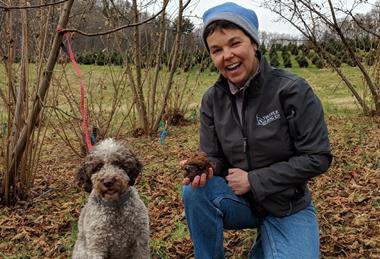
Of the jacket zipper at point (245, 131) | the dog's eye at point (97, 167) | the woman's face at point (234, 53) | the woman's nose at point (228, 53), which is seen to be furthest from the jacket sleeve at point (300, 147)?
the dog's eye at point (97, 167)

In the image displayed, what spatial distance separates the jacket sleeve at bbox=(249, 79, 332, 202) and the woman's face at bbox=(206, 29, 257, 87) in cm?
25

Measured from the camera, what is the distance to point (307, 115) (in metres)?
2.46

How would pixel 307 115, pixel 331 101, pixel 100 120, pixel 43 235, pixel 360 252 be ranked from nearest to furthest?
1. pixel 307 115
2. pixel 360 252
3. pixel 43 235
4. pixel 100 120
5. pixel 331 101

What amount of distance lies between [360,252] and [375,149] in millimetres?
3033

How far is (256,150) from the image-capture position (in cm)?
262

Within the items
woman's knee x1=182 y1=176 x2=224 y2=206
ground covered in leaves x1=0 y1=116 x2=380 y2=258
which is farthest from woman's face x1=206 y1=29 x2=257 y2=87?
ground covered in leaves x1=0 y1=116 x2=380 y2=258

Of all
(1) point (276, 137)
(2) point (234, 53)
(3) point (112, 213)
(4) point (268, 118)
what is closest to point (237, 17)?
(2) point (234, 53)

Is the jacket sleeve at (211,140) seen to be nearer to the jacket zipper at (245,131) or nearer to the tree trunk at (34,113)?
the jacket zipper at (245,131)

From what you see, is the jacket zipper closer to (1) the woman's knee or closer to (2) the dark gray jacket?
(2) the dark gray jacket

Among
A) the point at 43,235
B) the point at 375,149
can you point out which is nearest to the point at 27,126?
the point at 43,235

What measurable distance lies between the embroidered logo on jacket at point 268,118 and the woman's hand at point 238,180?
0.30 m

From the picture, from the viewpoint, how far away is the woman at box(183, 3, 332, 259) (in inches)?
97.7

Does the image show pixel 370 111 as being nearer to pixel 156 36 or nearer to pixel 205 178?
pixel 156 36

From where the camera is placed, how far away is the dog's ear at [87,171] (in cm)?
306
